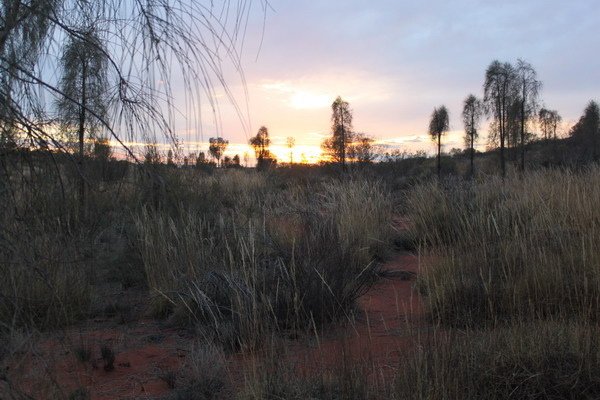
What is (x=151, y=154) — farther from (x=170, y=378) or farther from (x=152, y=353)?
(x=152, y=353)

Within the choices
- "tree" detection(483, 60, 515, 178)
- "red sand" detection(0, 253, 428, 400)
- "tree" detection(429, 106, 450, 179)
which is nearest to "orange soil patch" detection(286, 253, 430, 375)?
"red sand" detection(0, 253, 428, 400)

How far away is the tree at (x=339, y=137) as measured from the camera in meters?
23.8

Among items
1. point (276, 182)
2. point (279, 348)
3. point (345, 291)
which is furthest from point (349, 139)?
point (279, 348)

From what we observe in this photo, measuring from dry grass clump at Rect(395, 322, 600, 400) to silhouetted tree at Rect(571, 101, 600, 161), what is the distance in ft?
95.0

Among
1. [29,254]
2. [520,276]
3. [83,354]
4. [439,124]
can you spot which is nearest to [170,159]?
[29,254]

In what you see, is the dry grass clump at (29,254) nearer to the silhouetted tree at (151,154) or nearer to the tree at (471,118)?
the silhouetted tree at (151,154)

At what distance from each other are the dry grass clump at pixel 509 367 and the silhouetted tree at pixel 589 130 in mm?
28947

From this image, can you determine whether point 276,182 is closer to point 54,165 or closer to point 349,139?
point 349,139

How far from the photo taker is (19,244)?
1980 millimetres

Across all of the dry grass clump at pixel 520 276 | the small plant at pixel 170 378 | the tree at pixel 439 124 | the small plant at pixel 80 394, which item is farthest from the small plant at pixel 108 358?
the tree at pixel 439 124

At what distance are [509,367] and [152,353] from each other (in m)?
2.74

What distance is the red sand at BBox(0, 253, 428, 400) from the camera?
8.43 feet

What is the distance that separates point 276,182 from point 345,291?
1732 cm

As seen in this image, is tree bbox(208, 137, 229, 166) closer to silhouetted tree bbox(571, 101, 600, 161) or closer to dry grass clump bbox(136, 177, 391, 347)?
dry grass clump bbox(136, 177, 391, 347)
